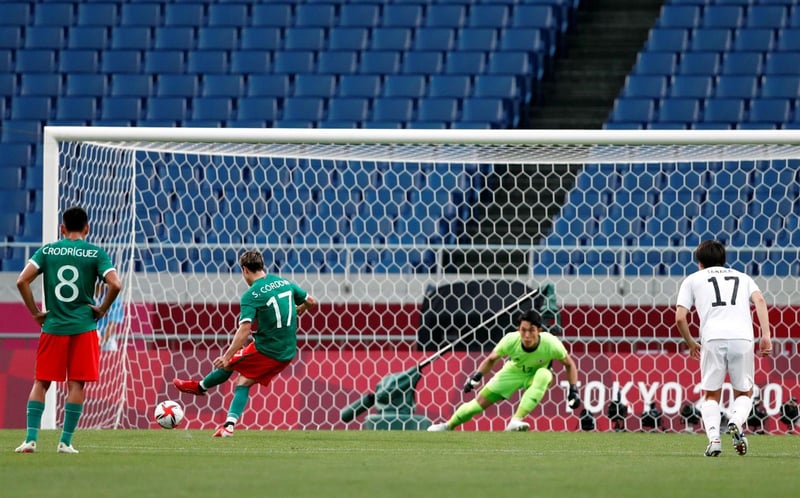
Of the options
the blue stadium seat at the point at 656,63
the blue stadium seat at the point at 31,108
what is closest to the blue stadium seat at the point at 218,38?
the blue stadium seat at the point at 31,108

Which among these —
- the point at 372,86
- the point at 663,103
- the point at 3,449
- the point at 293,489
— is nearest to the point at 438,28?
the point at 372,86

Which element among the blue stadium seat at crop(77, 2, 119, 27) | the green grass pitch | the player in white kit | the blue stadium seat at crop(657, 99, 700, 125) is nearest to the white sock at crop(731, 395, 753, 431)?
the player in white kit

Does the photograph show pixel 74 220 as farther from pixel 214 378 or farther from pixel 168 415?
pixel 214 378

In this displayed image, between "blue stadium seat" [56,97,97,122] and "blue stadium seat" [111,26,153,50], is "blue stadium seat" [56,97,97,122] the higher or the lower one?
the lower one

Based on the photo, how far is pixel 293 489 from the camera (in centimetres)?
545

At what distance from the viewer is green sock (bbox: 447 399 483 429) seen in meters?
10.9

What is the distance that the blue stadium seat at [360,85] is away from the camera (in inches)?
669

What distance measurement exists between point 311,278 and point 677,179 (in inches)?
180

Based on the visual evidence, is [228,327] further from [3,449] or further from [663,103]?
[663,103]

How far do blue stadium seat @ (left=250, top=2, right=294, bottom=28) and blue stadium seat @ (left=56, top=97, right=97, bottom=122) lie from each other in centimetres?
249

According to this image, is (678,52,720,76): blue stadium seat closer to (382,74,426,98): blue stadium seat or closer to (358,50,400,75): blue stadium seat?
(382,74,426,98): blue stadium seat

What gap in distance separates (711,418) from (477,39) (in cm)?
1039

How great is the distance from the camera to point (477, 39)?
17.5 metres

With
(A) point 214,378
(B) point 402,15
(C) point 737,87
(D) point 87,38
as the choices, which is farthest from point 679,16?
Answer: (A) point 214,378
